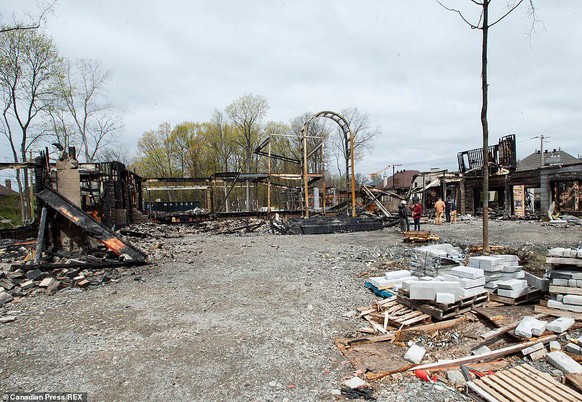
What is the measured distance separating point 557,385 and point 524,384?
0.28m

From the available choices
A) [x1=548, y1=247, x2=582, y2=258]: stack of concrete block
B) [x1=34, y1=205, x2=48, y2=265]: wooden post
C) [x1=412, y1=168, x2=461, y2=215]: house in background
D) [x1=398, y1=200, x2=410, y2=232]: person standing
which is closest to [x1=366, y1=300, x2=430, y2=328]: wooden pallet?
[x1=548, y1=247, x2=582, y2=258]: stack of concrete block

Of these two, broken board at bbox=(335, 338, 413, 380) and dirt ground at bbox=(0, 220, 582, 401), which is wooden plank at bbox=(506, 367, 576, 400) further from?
broken board at bbox=(335, 338, 413, 380)

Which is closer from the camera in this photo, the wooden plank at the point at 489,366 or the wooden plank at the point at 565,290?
the wooden plank at the point at 489,366

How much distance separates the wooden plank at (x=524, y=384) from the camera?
9.15 feet

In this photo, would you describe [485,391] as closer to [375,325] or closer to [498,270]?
[375,325]

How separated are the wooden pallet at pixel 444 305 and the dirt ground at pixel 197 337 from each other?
855 mm

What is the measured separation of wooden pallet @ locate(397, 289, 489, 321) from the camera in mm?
4539

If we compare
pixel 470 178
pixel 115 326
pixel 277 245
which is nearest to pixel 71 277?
pixel 115 326

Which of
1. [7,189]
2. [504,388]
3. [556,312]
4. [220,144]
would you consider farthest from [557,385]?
[7,189]

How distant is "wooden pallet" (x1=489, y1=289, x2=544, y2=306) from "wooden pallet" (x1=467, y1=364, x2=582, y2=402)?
2183 mm

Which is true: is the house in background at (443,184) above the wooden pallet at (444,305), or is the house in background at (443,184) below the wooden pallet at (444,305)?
above

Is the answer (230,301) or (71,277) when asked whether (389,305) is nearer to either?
(230,301)

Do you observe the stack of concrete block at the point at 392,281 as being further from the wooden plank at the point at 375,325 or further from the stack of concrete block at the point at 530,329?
the stack of concrete block at the point at 530,329

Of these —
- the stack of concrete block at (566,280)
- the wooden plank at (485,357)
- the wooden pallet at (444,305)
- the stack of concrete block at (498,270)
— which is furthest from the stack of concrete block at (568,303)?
the wooden plank at (485,357)
